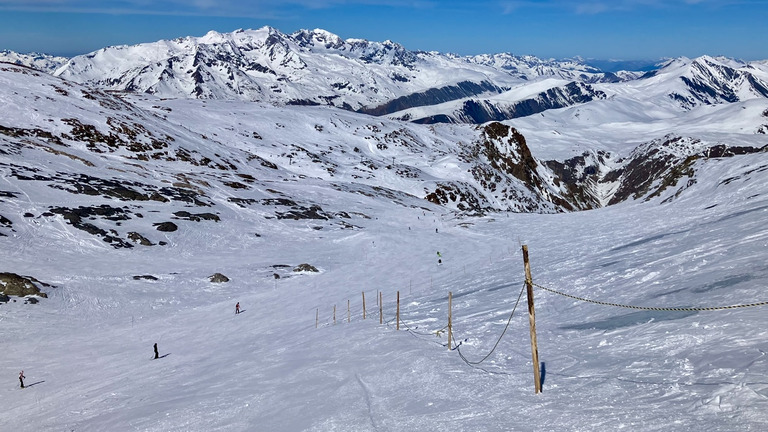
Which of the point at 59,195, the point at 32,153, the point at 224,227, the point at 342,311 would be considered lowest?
the point at 342,311

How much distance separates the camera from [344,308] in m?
36.9

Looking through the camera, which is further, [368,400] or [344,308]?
[344,308]

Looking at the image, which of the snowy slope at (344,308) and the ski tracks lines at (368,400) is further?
the ski tracks lines at (368,400)

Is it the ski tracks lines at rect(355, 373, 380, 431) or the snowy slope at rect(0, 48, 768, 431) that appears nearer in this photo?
the snowy slope at rect(0, 48, 768, 431)

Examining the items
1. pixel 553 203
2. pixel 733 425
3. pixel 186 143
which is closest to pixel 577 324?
pixel 733 425

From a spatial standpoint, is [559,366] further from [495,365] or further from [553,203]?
[553,203]

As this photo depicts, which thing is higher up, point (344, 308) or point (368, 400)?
point (368, 400)

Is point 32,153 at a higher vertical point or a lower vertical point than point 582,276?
higher

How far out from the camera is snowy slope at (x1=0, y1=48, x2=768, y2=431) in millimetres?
13633

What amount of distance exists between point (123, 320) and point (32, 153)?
185 feet

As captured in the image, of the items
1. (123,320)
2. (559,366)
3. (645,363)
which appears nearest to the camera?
(645,363)

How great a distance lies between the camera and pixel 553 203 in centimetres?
18112

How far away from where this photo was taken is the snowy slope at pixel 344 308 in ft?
44.7

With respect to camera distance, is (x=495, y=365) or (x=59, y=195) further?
(x=59, y=195)
